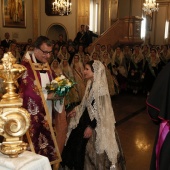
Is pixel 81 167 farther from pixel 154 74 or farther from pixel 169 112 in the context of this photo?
pixel 154 74

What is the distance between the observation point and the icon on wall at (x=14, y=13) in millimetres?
14820

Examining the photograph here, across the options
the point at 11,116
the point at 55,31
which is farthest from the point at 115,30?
the point at 11,116

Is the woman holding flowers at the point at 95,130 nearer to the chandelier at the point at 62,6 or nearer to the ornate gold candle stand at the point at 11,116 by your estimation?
the ornate gold candle stand at the point at 11,116

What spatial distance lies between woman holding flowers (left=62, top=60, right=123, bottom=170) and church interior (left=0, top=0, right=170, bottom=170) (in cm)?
243

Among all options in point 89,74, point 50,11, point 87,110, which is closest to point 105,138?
point 87,110

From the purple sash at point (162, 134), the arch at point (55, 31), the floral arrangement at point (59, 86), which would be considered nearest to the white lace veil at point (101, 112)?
the floral arrangement at point (59, 86)

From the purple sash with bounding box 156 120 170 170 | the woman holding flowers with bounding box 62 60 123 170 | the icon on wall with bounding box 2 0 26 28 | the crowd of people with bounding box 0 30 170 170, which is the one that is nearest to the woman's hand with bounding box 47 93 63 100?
the crowd of people with bounding box 0 30 170 170

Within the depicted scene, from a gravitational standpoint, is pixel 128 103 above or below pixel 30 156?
below

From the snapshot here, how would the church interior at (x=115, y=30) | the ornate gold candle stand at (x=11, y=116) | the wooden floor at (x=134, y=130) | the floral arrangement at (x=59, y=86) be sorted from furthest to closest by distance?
the church interior at (x=115, y=30) < the wooden floor at (x=134, y=130) < the floral arrangement at (x=59, y=86) < the ornate gold candle stand at (x=11, y=116)

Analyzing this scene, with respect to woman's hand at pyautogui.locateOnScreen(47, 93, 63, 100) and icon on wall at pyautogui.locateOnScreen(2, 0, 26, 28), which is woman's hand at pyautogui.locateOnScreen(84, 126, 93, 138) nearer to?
woman's hand at pyautogui.locateOnScreen(47, 93, 63, 100)

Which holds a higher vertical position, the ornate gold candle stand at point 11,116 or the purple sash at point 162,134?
the ornate gold candle stand at point 11,116

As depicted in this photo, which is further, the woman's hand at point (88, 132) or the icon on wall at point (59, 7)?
the icon on wall at point (59, 7)

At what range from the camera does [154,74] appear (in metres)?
10.3

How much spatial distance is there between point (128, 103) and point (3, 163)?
770 cm
